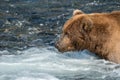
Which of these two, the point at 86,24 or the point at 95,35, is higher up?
the point at 86,24

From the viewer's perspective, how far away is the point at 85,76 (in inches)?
416

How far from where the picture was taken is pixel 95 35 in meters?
10.9

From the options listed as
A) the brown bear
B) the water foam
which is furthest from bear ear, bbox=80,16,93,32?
the water foam

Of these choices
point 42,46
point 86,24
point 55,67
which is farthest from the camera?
point 42,46

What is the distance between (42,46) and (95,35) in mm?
3077

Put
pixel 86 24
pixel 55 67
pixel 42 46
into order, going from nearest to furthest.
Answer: pixel 86 24 → pixel 55 67 → pixel 42 46

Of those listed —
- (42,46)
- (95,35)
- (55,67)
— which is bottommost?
(42,46)

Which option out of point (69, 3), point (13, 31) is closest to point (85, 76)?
point (13, 31)

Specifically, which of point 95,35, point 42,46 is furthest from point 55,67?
point 42,46

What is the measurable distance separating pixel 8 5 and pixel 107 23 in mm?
9512

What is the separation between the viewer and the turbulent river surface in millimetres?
10734

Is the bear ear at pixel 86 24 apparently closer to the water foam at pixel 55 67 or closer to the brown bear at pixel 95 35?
the brown bear at pixel 95 35

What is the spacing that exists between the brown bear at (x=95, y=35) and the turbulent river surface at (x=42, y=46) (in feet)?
0.88

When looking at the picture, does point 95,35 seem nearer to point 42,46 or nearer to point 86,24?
point 86,24
